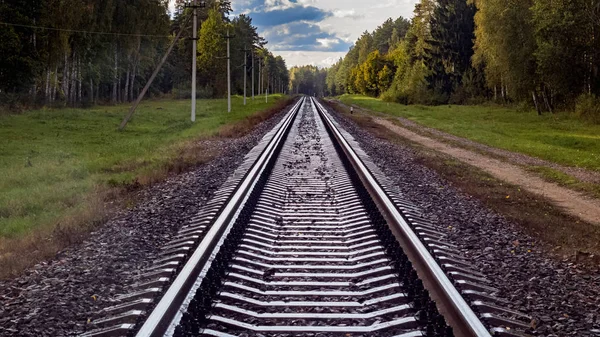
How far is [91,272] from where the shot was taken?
4.99 meters

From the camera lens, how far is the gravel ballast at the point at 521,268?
4043mm

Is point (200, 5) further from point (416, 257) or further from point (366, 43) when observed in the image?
point (366, 43)

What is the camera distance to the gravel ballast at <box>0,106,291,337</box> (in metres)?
3.86

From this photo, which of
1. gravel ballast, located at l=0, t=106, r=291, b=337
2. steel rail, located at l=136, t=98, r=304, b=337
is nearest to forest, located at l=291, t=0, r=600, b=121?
steel rail, located at l=136, t=98, r=304, b=337

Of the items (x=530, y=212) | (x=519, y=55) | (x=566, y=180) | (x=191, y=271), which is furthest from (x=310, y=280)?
(x=519, y=55)

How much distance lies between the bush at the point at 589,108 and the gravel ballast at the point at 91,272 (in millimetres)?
25185

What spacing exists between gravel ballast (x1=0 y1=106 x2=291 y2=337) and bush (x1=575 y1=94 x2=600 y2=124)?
2518 centimetres

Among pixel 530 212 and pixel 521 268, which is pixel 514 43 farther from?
pixel 521 268

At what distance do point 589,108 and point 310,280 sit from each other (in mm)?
28700

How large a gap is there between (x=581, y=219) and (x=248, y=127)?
17413mm

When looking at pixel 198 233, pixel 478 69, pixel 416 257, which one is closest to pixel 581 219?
pixel 416 257

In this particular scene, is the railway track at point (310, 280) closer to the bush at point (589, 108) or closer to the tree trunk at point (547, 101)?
the bush at point (589, 108)

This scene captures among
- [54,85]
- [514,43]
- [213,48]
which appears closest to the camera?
[514,43]

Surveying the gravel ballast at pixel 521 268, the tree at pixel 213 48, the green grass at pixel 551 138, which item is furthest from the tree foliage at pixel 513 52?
the tree at pixel 213 48
